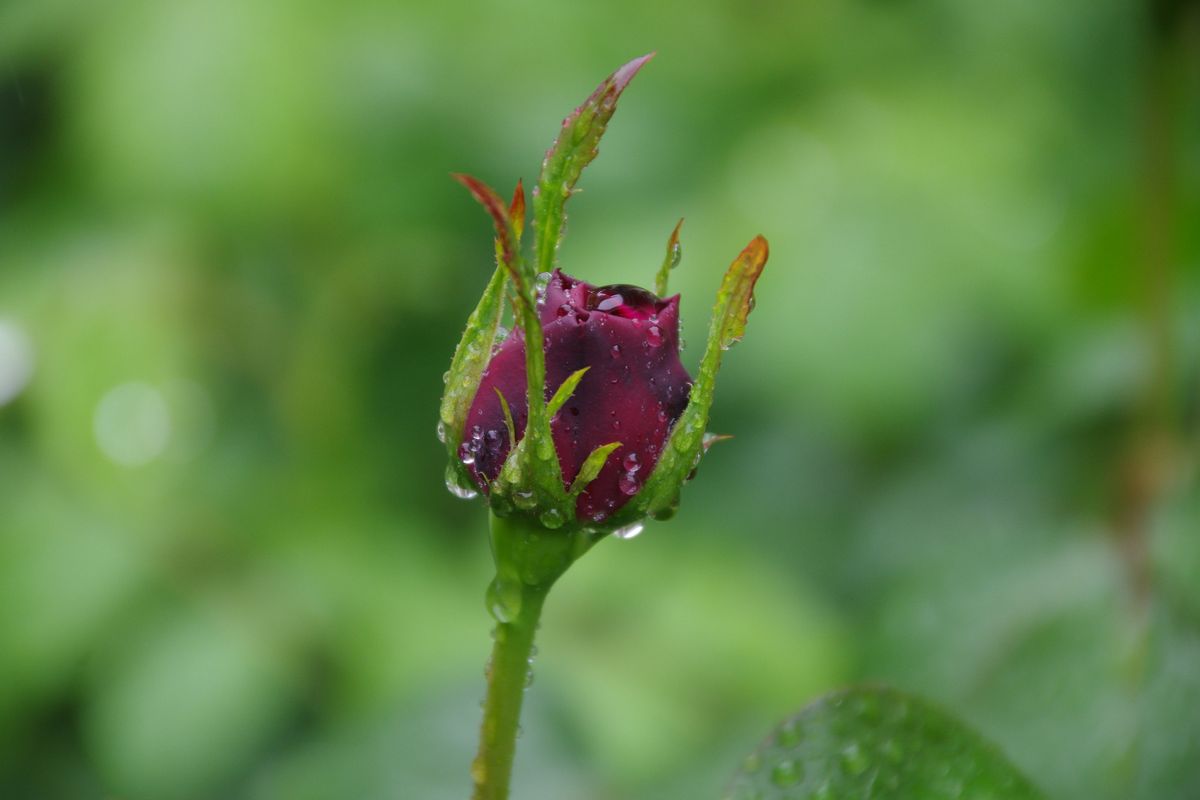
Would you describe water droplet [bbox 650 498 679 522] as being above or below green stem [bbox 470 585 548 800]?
above

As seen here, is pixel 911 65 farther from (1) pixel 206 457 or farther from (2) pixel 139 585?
(2) pixel 139 585

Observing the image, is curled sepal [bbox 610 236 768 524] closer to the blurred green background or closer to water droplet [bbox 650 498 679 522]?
water droplet [bbox 650 498 679 522]

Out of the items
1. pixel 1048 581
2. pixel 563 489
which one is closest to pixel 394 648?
pixel 1048 581

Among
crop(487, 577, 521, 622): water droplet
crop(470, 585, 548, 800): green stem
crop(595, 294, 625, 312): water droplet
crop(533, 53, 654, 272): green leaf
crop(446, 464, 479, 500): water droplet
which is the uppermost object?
crop(533, 53, 654, 272): green leaf

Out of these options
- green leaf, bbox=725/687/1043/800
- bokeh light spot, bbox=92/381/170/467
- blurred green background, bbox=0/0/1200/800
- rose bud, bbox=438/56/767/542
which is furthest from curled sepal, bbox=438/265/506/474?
bokeh light spot, bbox=92/381/170/467

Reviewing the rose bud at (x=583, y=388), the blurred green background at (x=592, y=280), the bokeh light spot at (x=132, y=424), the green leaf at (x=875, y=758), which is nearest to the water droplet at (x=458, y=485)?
the rose bud at (x=583, y=388)

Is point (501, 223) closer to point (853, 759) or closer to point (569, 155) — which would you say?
point (569, 155)
